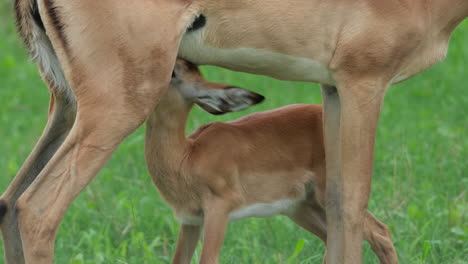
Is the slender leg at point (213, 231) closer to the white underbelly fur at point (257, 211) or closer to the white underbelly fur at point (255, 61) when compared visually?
the white underbelly fur at point (257, 211)

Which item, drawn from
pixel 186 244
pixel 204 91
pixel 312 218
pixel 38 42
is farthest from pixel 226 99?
pixel 38 42

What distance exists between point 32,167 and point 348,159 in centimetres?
154

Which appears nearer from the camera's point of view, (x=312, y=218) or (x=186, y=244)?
(x=186, y=244)

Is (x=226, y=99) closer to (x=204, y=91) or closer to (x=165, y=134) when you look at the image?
(x=204, y=91)

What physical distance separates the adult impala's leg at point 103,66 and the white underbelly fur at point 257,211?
90cm

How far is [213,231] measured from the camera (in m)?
5.25

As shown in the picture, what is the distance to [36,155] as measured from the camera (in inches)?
208

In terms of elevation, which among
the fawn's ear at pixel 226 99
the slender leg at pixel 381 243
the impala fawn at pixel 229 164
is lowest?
the slender leg at pixel 381 243

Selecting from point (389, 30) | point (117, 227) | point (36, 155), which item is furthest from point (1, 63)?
point (389, 30)

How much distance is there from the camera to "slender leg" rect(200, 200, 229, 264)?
523 cm

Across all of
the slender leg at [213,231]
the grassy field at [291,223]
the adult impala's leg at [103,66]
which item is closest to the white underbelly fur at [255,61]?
the adult impala's leg at [103,66]

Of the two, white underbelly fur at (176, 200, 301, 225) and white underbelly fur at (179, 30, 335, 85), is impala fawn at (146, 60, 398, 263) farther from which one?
white underbelly fur at (179, 30, 335, 85)

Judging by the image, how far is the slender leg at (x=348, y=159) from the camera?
16.8 ft

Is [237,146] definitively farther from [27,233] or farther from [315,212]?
[27,233]
